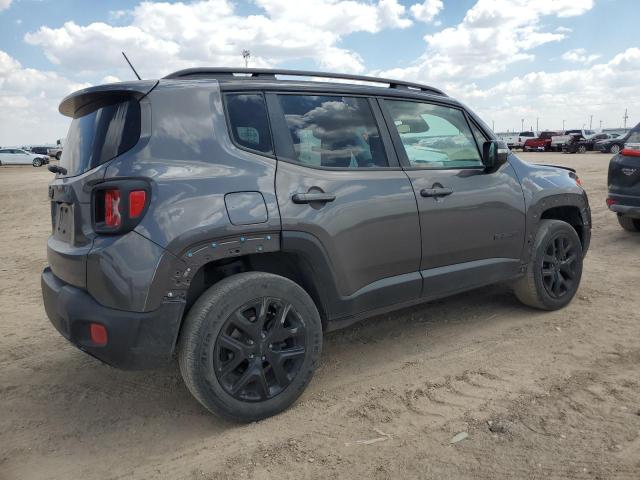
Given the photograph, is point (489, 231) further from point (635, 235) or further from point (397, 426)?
point (635, 235)

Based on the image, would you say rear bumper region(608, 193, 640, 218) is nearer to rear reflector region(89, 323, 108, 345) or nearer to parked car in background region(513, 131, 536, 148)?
rear reflector region(89, 323, 108, 345)

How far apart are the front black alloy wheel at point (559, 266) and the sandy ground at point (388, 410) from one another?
227 millimetres

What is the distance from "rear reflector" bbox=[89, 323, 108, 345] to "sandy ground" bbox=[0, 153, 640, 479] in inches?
24.4

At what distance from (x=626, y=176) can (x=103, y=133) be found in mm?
6739

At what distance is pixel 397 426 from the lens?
283 cm

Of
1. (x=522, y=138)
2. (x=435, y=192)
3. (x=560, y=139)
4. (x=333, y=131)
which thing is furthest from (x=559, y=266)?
(x=522, y=138)

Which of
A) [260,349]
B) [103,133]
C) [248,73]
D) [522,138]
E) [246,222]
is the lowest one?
[260,349]

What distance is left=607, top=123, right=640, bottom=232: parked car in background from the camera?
22.7ft

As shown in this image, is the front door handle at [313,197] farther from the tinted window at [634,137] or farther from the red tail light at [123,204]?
the tinted window at [634,137]

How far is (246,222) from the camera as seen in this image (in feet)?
9.10

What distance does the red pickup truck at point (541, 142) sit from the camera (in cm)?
3781

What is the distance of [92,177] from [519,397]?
265 centimetres

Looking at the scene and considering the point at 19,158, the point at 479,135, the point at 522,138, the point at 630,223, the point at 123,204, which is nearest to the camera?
the point at 123,204

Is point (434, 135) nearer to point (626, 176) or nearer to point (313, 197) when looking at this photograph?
point (313, 197)
